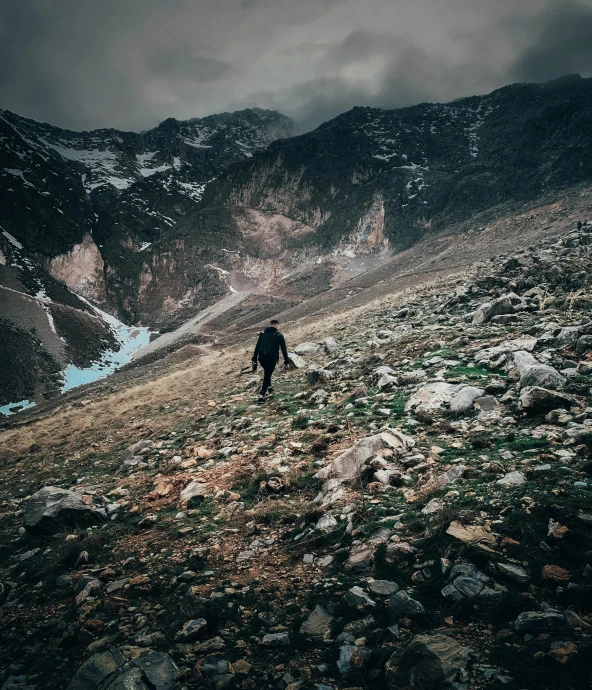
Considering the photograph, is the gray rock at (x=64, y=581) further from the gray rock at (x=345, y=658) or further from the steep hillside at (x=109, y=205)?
the steep hillside at (x=109, y=205)

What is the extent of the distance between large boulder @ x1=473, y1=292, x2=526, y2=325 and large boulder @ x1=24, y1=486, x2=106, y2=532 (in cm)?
979

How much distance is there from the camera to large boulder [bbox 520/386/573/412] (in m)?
4.55

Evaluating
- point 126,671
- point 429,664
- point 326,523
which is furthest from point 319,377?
point 429,664

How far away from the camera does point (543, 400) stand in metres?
4.61

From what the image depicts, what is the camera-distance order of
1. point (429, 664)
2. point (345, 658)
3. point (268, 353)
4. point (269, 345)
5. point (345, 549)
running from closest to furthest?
point (429, 664)
point (345, 658)
point (345, 549)
point (268, 353)
point (269, 345)

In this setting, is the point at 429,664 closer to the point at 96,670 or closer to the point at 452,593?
the point at 452,593

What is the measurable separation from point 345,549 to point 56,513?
4.05 meters

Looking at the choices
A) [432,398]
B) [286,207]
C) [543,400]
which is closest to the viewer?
[543,400]

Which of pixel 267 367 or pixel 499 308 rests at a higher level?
pixel 267 367

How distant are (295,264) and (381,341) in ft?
300

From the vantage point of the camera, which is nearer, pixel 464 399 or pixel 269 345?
pixel 464 399

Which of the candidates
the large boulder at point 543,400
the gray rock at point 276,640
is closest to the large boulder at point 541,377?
the large boulder at point 543,400

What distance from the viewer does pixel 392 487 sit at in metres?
3.96

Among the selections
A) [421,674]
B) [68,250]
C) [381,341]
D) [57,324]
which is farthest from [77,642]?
[68,250]
